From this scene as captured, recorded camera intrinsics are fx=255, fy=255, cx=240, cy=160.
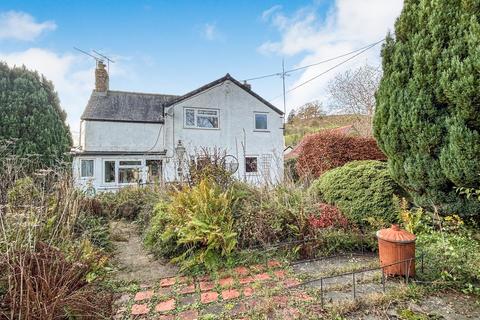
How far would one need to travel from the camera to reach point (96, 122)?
13.6 meters

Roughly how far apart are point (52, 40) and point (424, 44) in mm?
9566

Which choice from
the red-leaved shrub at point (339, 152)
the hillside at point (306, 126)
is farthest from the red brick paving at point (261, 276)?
the hillside at point (306, 126)

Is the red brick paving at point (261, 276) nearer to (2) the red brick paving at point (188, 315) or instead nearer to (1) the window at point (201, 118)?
(2) the red brick paving at point (188, 315)

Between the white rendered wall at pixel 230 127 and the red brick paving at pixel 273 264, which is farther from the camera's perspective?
the white rendered wall at pixel 230 127

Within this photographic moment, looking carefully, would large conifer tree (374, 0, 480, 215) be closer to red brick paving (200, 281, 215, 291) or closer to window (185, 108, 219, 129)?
red brick paving (200, 281, 215, 291)

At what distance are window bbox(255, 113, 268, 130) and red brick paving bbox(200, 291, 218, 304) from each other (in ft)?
44.5

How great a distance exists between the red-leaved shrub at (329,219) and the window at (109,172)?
489 inches

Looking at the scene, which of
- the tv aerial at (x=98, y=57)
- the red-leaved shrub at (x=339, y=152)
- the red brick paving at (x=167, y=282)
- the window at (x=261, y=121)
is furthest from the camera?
the window at (x=261, y=121)

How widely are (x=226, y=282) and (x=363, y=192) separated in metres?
3.13

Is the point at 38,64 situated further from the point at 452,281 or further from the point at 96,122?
the point at 452,281

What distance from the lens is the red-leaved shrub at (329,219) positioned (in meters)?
4.36

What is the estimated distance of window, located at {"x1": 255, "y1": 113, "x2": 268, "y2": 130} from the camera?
1608cm

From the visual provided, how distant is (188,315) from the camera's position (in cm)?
260

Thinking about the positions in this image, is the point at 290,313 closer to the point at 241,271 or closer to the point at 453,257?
the point at 241,271
